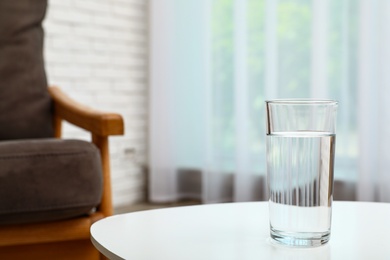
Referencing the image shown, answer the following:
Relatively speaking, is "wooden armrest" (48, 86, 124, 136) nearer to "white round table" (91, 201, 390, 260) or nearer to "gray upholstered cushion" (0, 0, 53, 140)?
"gray upholstered cushion" (0, 0, 53, 140)

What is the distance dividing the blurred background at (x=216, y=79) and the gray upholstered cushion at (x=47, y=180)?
1286mm

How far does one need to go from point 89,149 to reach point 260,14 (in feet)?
4.68

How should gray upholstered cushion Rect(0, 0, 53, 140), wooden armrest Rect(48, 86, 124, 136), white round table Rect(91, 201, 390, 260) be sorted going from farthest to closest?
gray upholstered cushion Rect(0, 0, 53, 140)
wooden armrest Rect(48, 86, 124, 136)
white round table Rect(91, 201, 390, 260)

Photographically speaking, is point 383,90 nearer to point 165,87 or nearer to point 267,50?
point 267,50

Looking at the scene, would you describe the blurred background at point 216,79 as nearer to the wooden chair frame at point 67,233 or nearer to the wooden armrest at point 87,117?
the wooden armrest at point 87,117

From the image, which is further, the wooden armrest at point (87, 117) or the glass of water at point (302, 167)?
the wooden armrest at point (87, 117)

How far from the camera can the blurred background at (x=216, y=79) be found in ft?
7.44

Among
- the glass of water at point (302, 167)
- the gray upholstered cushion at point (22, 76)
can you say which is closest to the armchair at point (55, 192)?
the gray upholstered cushion at point (22, 76)

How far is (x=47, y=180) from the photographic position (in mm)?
1240

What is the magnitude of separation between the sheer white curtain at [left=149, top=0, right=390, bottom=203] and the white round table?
1.41 metres

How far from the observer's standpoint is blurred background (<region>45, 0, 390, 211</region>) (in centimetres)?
227

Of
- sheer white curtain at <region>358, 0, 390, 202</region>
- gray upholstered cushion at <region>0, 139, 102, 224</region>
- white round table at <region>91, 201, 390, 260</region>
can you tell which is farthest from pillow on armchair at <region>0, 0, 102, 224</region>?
sheer white curtain at <region>358, 0, 390, 202</region>

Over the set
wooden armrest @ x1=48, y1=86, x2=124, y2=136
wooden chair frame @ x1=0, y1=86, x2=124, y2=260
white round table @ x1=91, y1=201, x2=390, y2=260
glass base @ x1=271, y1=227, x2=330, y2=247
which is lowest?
wooden chair frame @ x1=0, y1=86, x2=124, y2=260

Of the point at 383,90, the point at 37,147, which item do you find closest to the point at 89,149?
the point at 37,147
